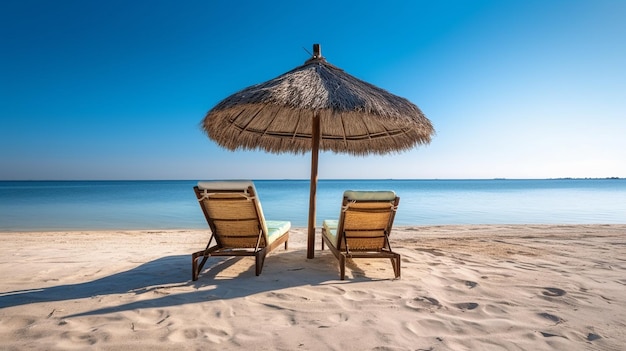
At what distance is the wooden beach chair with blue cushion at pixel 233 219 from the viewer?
341cm

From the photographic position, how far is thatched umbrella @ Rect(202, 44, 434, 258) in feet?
11.8

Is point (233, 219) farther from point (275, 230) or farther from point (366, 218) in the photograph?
Answer: point (366, 218)

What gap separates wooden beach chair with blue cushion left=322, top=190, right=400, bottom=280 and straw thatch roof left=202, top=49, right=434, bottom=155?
915mm

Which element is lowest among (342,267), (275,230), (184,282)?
(184,282)

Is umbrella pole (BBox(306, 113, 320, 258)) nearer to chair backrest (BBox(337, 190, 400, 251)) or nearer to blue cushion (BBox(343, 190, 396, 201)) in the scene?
chair backrest (BBox(337, 190, 400, 251))

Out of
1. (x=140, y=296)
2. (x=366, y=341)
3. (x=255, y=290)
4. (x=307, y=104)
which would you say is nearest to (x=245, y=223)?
(x=255, y=290)

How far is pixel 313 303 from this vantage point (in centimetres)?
268

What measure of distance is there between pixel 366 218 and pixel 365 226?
11 cm

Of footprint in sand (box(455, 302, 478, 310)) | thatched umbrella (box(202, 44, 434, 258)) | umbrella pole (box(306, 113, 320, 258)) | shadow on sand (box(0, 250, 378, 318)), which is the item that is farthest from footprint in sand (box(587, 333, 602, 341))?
umbrella pole (box(306, 113, 320, 258))

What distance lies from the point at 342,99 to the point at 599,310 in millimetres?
2846

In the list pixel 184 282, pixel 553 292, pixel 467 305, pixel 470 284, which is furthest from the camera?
pixel 184 282

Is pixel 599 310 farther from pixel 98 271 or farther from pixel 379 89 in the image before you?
pixel 98 271

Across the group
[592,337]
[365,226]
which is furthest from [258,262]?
[592,337]

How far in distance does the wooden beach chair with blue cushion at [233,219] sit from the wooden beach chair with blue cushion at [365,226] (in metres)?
0.86
